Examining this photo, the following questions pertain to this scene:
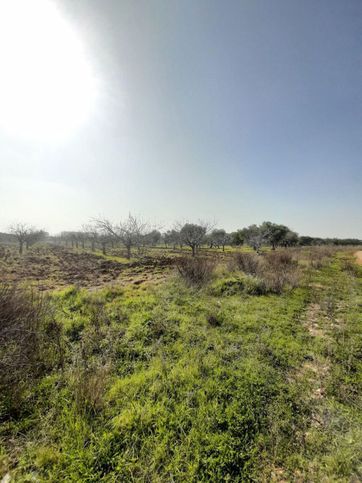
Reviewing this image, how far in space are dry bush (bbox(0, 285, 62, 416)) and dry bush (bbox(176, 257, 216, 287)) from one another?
6.32 metres

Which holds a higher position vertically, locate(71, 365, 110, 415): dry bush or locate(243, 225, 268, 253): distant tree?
locate(243, 225, 268, 253): distant tree

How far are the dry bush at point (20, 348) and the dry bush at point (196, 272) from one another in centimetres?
632

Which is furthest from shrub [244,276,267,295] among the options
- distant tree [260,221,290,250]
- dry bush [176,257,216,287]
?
distant tree [260,221,290,250]

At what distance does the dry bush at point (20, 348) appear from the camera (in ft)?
9.56

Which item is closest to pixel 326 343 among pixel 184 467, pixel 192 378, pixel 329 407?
pixel 329 407

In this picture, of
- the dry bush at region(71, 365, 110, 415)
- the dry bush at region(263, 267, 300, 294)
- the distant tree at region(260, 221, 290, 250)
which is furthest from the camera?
the distant tree at region(260, 221, 290, 250)

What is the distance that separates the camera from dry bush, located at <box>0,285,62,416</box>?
2914 mm

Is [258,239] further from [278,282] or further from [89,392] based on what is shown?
[89,392]

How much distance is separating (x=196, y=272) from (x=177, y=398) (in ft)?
24.0

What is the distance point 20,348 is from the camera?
3268 mm

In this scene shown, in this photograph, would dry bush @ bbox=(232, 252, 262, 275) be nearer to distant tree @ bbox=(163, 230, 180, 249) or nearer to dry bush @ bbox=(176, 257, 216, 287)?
dry bush @ bbox=(176, 257, 216, 287)

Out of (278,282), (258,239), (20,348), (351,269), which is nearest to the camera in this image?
(20,348)

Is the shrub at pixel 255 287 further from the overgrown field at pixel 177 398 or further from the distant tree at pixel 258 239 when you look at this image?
the distant tree at pixel 258 239

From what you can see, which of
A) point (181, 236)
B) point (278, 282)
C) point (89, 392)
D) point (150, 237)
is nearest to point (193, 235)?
point (181, 236)
